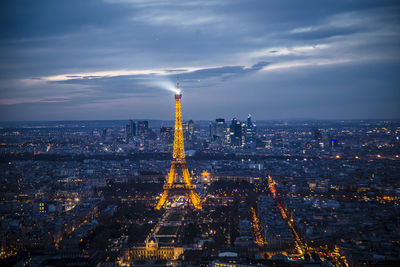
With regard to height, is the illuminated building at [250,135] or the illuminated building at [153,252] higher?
the illuminated building at [250,135]

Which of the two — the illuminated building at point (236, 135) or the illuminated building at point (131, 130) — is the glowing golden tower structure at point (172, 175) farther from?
the illuminated building at point (131, 130)

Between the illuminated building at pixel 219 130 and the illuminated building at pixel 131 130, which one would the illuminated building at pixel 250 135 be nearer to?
the illuminated building at pixel 219 130

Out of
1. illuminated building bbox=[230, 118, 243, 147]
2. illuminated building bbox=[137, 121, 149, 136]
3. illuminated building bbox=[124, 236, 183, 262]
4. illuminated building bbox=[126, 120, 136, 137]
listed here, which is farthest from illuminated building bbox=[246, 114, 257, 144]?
illuminated building bbox=[124, 236, 183, 262]

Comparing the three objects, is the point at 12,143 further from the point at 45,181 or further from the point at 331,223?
the point at 331,223

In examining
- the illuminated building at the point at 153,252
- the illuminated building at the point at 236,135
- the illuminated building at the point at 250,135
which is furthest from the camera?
the illuminated building at the point at 250,135

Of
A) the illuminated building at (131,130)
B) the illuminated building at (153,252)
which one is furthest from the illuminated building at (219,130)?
the illuminated building at (153,252)

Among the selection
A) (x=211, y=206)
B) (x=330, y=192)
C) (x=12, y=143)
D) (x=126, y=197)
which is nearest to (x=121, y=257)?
(x=211, y=206)

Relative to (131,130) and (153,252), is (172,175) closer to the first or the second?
(153,252)

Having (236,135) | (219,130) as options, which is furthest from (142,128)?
(236,135)

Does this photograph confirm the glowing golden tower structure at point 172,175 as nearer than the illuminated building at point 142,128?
Yes

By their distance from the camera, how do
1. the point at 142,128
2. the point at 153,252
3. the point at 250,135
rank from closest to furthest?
the point at 153,252 → the point at 250,135 → the point at 142,128

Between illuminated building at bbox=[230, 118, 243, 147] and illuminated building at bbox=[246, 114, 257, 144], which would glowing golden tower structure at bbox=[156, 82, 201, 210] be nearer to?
illuminated building at bbox=[230, 118, 243, 147]

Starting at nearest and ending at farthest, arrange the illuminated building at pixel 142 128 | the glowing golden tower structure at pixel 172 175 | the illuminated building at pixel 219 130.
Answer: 1. the glowing golden tower structure at pixel 172 175
2. the illuminated building at pixel 142 128
3. the illuminated building at pixel 219 130
